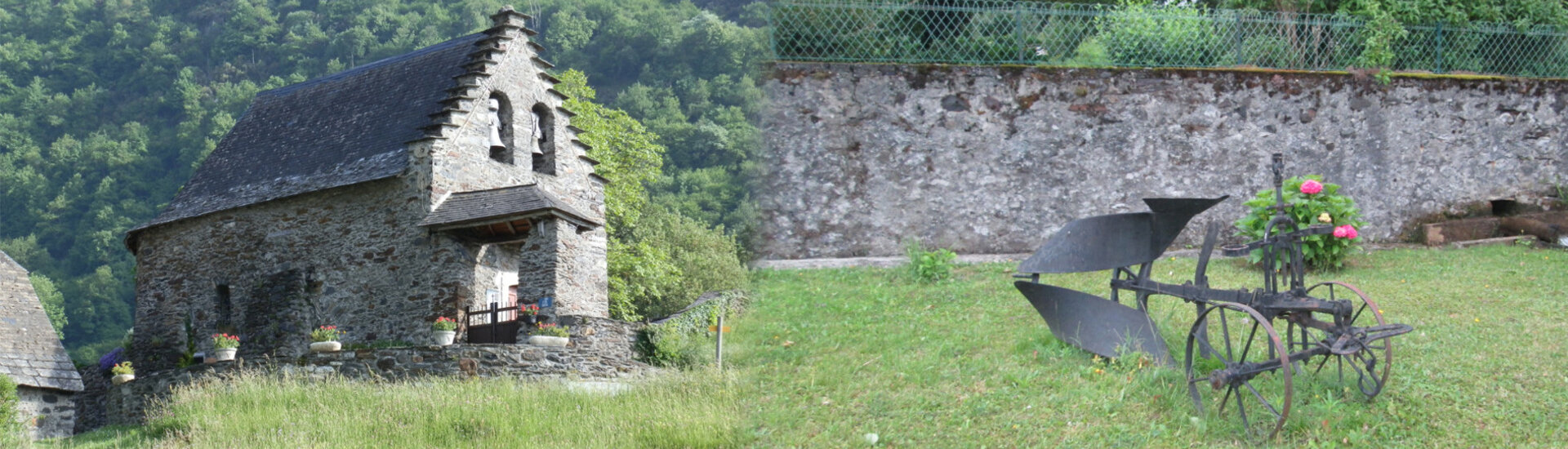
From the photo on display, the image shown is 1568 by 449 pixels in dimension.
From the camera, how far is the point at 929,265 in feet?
38.6

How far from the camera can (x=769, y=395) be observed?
8.69m

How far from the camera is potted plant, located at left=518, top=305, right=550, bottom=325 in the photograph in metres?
15.5

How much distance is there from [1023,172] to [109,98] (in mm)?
66674

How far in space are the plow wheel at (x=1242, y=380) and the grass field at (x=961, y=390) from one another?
13 cm

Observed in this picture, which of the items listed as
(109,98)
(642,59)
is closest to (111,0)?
(109,98)

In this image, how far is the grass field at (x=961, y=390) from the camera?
7.84 meters

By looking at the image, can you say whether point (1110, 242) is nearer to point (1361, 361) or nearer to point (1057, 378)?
point (1057, 378)

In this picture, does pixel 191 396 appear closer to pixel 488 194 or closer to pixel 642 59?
pixel 488 194

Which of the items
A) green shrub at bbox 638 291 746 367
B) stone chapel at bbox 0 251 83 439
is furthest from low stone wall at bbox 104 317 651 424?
stone chapel at bbox 0 251 83 439

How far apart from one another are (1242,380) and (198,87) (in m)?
66.8

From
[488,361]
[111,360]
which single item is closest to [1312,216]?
[488,361]

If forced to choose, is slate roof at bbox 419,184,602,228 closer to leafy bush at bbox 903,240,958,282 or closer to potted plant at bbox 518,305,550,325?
potted plant at bbox 518,305,550,325

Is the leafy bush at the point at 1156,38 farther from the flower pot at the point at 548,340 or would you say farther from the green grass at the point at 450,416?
the flower pot at the point at 548,340

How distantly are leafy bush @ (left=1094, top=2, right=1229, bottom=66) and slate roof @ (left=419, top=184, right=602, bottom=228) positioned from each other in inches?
281
